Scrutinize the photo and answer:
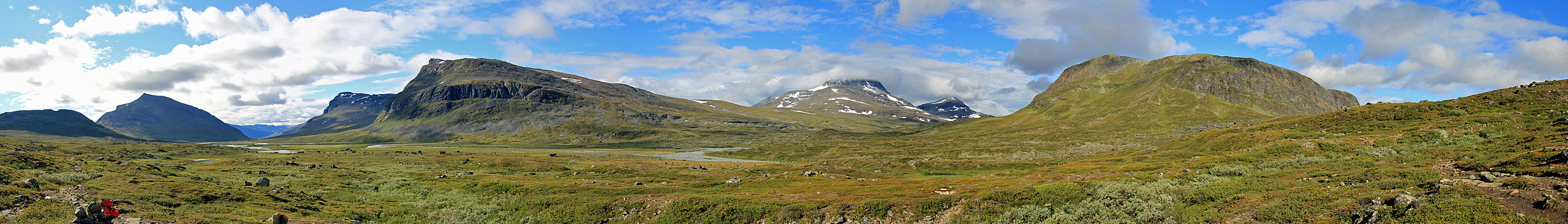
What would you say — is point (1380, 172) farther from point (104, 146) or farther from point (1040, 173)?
point (104, 146)

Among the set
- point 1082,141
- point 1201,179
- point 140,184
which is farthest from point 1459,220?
point 1082,141

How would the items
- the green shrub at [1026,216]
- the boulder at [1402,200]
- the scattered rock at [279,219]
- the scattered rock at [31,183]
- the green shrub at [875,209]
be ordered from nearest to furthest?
the boulder at [1402,200], the scattered rock at [279,219], the green shrub at [1026,216], the scattered rock at [31,183], the green shrub at [875,209]

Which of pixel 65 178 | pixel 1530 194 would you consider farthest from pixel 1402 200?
pixel 65 178

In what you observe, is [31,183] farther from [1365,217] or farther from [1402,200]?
[1402,200]

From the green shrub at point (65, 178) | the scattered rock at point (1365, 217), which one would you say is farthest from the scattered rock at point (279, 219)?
the scattered rock at point (1365, 217)

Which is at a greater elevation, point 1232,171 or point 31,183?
point 31,183

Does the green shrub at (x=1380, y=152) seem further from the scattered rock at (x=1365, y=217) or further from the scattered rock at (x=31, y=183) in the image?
the scattered rock at (x=31, y=183)

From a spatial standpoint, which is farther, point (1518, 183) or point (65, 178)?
point (65, 178)

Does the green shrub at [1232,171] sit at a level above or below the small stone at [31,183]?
below

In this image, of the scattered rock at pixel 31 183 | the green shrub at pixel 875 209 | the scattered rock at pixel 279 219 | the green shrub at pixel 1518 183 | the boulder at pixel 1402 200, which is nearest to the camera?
the boulder at pixel 1402 200

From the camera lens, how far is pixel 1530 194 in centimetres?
2319

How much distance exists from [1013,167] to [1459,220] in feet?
300

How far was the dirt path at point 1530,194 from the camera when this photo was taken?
20562 mm

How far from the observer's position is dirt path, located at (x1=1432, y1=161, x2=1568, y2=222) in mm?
20562
